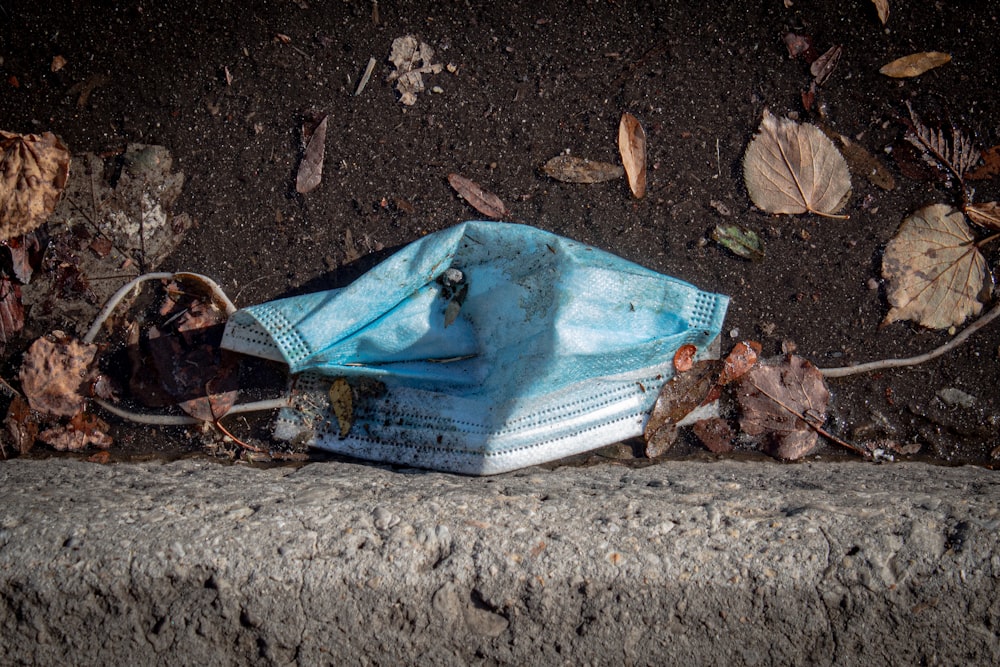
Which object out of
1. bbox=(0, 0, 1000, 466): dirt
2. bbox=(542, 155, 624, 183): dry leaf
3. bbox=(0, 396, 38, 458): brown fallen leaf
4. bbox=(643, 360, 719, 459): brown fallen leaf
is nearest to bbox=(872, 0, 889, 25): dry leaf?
bbox=(0, 0, 1000, 466): dirt

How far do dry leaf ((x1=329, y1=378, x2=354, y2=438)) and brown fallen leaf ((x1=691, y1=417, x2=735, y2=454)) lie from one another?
1090mm

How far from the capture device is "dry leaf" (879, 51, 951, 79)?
2131mm

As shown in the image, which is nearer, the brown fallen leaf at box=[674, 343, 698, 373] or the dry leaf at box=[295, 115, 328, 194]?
the brown fallen leaf at box=[674, 343, 698, 373]

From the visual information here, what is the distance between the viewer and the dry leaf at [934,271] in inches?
83.2

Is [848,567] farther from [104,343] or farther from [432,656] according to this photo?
[104,343]

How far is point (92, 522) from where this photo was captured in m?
1.45

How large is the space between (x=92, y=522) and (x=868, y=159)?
2460 mm

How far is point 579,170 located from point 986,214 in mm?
1348

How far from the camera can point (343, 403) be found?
202 centimetres

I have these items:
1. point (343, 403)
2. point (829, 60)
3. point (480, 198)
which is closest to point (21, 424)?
point (343, 403)

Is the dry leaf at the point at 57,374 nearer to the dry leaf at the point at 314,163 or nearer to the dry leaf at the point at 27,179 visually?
the dry leaf at the point at 27,179

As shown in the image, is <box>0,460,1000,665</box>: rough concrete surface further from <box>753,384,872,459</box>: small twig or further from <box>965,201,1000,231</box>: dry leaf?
<box>965,201,1000,231</box>: dry leaf

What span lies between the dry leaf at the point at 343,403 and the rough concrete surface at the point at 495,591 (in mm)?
568

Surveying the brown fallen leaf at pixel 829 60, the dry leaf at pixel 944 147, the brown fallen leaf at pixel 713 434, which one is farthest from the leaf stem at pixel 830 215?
the brown fallen leaf at pixel 713 434
